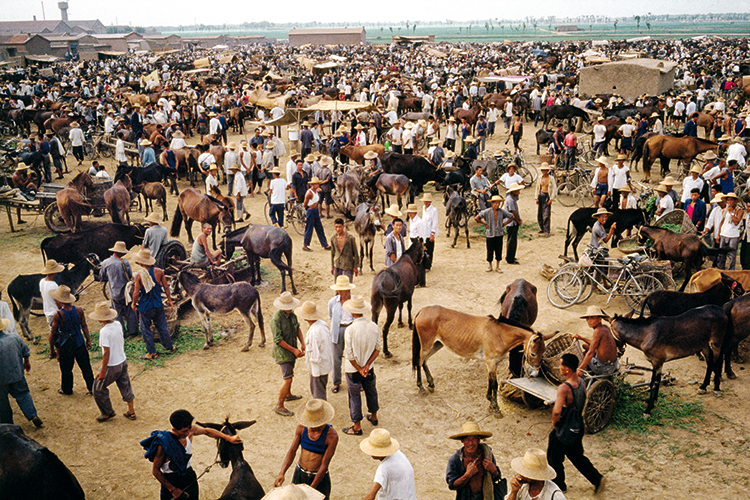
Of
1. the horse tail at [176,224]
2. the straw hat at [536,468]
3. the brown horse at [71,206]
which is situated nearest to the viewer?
the straw hat at [536,468]

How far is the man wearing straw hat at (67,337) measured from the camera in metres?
7.58

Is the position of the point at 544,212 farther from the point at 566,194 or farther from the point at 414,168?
the point at 414,168

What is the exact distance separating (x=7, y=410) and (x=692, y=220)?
12438 mm

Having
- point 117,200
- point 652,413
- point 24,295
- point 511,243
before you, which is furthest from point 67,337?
point 511,243

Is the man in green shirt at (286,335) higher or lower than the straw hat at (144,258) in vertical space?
lower

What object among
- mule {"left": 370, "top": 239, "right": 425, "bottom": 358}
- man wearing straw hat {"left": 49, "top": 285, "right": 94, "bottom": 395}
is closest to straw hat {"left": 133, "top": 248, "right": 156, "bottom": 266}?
man wearing straw hat {"left": 49, "top": 285, "right": 94, "bottom": 395}

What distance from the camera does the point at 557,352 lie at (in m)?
7.58

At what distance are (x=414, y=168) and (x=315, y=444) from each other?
1231 centimetres

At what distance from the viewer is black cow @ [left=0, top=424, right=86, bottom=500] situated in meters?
5.35

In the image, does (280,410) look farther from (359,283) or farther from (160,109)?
(160,109)

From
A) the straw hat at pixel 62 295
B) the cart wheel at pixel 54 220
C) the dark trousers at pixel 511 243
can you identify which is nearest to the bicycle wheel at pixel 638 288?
the dark trousers at pixel 511 243

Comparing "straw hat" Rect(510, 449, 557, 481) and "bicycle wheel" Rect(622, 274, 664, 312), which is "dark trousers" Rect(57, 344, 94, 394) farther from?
"bicycle wheel" Rect(622, 274, 664, 312)

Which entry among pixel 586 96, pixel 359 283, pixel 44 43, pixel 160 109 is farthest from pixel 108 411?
pixel 44 43

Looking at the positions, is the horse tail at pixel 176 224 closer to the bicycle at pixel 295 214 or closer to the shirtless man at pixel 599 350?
the bicycle at pixel 295 214
